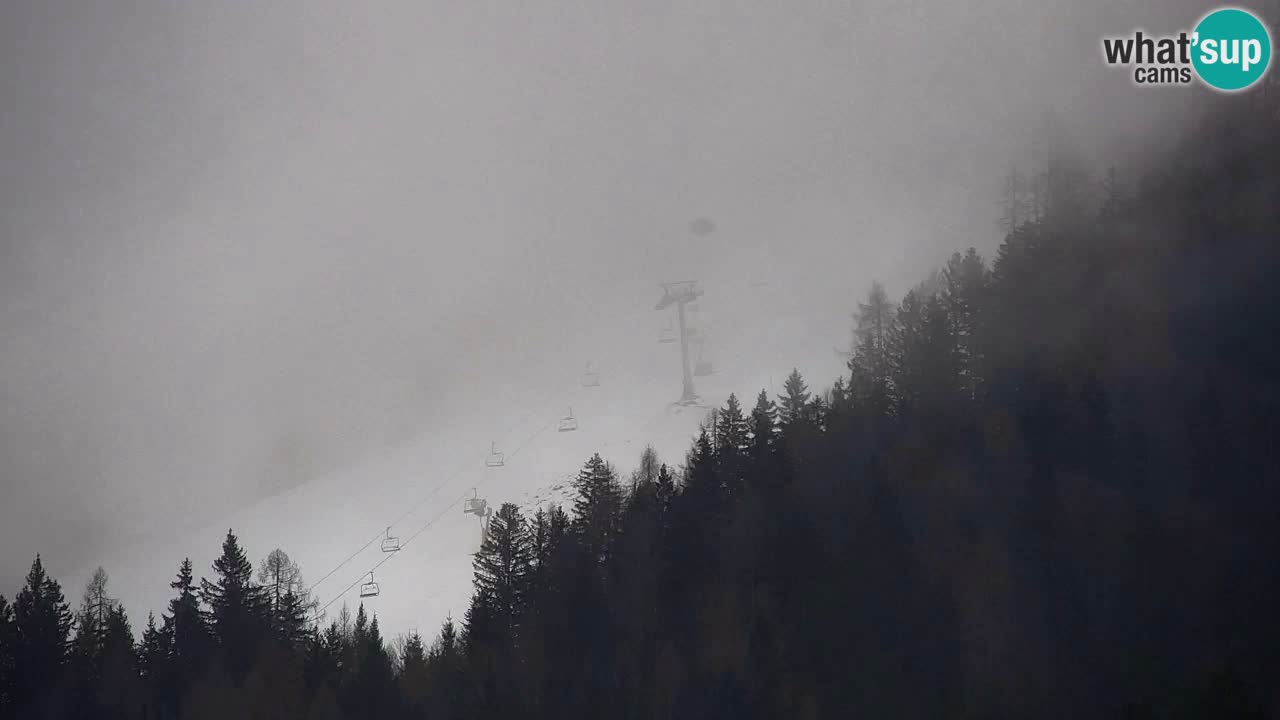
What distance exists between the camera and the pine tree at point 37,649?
46.0m

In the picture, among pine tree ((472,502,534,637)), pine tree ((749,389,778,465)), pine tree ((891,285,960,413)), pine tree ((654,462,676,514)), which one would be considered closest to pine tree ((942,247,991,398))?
pine tree ((891,285,960,413))

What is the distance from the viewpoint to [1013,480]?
52.4 metres

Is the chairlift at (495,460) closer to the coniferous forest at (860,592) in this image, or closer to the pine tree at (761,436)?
the coniferous forest at (860,592)

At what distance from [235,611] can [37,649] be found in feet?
37.4

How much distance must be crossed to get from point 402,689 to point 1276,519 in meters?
53.9

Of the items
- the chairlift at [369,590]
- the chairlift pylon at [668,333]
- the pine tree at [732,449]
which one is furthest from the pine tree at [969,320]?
the chairlift pylon at [668,333]

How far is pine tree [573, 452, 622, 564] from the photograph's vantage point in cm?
5163

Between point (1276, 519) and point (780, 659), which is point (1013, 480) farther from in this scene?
point (780, 659)

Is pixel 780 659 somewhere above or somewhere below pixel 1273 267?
below

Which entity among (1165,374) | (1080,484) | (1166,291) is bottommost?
(1080,484)

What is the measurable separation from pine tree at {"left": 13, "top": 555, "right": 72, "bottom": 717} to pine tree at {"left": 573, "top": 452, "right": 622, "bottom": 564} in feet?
104

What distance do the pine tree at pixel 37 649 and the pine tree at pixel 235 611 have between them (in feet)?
27.4

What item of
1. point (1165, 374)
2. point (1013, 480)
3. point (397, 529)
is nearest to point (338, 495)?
point (397, 529)

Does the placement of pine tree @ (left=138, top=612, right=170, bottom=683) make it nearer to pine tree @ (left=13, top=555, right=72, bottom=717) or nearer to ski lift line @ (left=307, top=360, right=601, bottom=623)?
pine tree @ (left=13, top=555, right=72, bottom=717)
